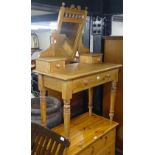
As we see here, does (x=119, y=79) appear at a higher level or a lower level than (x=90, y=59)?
lower

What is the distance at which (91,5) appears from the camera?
2.65 m

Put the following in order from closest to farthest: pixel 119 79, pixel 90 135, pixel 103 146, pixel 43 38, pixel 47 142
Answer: pixel 47 142 < pixel 90 135 < pixel 103 146 < pixel 119 79 < pixel 43 38

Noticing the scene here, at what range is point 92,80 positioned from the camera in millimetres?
2055

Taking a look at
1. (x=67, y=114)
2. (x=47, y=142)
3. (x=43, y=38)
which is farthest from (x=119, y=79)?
(x=43, y=38)

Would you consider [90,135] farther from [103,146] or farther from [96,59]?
[96,59]

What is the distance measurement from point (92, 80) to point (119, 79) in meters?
0.75

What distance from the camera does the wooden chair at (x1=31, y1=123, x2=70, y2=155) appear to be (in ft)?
4.86

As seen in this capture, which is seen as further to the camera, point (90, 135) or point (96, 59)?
point (96, 59)

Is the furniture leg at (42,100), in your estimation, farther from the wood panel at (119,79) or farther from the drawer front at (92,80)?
the wood panel at (119,79)
